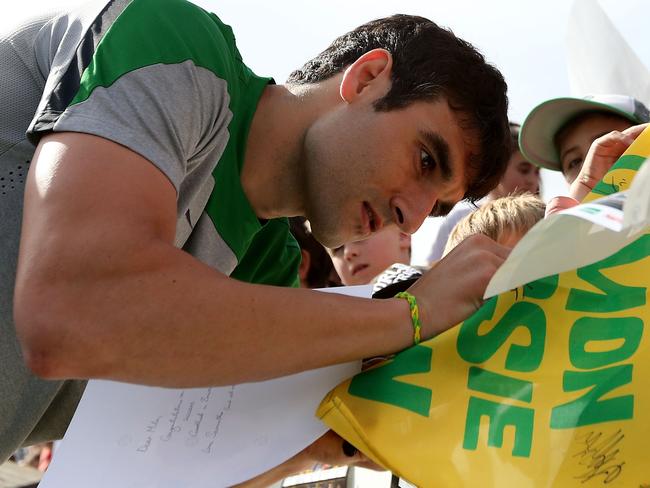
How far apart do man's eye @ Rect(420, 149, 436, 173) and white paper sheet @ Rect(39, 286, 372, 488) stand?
1.68 feet

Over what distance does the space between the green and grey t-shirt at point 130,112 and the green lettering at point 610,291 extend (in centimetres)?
66

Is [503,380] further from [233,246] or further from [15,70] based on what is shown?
[15,70]

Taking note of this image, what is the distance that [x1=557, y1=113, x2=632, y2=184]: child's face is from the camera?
→ 2378 millimetres

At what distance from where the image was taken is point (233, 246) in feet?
5.72

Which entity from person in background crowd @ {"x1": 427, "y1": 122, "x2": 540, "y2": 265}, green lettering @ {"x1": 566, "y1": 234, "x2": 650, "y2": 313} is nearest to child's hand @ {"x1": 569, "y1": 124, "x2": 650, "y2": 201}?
green lettering @ {"x1": 566, "y1": 234, "x2": 650, "y2": 313}

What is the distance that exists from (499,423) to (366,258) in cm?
221

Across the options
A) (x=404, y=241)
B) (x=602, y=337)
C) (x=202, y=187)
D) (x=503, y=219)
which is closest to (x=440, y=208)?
(x=503, y=219)

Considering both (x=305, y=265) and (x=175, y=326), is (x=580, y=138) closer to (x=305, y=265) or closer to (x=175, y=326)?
(x=305, y=265)

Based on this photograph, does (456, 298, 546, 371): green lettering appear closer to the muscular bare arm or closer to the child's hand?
the muscular bare arm

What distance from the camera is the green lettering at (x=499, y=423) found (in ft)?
3.85

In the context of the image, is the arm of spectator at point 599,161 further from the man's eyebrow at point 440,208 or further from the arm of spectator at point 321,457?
the arm of spectator at point 321,457

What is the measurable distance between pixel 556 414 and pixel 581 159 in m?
1.45

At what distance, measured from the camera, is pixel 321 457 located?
1417 mm

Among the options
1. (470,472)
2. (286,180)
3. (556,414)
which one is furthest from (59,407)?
(556,414)
